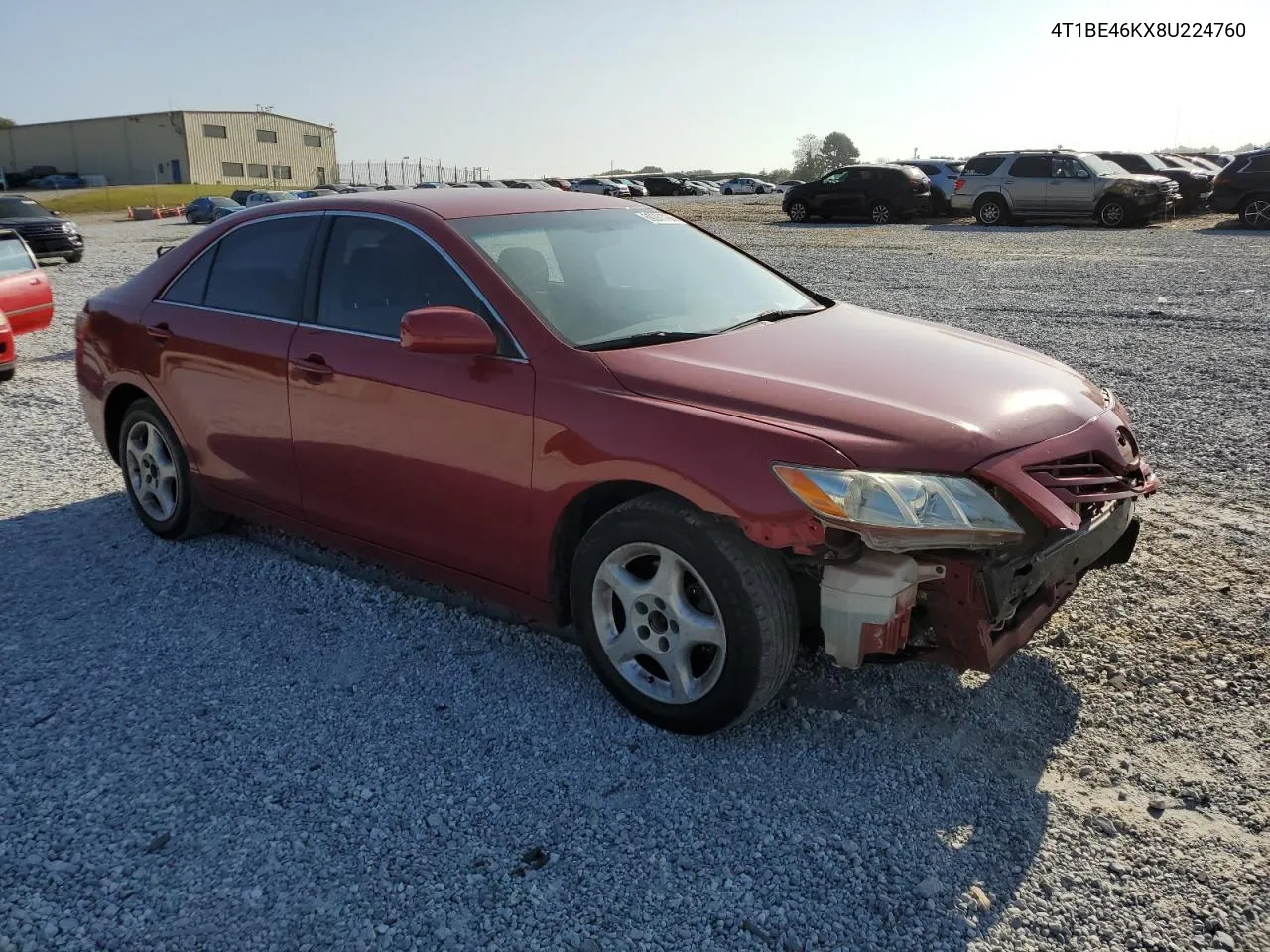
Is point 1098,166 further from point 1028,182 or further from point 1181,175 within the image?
point 1181,175

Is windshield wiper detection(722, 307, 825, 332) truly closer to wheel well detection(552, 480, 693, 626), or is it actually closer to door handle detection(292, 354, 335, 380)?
wheel well detection(552, 480, 693, 626)

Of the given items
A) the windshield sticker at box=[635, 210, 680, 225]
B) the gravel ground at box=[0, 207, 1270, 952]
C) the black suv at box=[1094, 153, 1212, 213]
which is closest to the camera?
the gravel ground at box=[0, 207, 1270, 952]

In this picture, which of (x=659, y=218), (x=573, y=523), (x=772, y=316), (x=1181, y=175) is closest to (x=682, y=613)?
(x=573, y=523)

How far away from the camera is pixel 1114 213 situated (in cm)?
2220

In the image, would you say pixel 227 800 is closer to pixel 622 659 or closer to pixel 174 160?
pixel 622 659

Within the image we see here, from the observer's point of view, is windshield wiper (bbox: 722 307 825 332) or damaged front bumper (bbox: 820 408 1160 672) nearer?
damaged front bumper (bbox: 820 408 1160 672)

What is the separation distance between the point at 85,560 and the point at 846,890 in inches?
155

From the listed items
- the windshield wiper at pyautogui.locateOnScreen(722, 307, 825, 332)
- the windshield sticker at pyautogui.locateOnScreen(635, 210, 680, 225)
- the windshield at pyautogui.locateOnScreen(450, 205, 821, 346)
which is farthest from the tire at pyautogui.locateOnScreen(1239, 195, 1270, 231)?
the windshield wiper at pyautogui.locateOnScreen(722, 307, 825, 332)

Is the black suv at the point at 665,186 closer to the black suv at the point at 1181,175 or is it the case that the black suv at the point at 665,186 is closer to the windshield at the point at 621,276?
the black suv at the point at 1181,175

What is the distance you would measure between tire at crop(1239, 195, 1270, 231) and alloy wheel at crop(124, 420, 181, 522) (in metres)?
22.4

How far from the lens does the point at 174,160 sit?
77938 mm

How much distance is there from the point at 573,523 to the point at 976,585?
4.27 ft

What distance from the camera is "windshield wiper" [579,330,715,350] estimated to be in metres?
3.39

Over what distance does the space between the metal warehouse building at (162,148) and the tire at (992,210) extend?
212 feet
